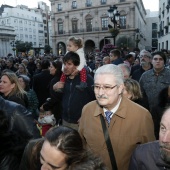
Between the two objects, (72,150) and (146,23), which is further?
(146,23)

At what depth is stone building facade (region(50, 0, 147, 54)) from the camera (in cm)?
3972

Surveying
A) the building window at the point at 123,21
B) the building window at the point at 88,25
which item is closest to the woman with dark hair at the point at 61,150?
the building window at the point at 123,21

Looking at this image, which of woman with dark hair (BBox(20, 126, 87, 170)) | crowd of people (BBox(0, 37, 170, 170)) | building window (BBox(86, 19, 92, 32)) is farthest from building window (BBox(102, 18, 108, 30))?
woman with dark hair (BBox(20, 126, 87, 170))

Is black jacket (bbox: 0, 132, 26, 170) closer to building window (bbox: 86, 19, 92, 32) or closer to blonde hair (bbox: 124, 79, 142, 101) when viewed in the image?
blonde hair (bbox: 124, 79, 142, 101)

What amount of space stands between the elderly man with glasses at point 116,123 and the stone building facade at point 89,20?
38.6 metres

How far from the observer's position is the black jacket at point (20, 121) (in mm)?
2221

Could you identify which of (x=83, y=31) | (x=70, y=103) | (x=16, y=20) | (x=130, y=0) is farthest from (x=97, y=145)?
(x=16, y=20)

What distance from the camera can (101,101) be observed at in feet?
6.79

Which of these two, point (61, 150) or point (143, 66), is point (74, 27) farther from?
point (61, 150)

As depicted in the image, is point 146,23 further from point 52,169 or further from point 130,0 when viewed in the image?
point 52,169

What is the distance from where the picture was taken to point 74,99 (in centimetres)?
322

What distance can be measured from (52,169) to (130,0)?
41.4 meters

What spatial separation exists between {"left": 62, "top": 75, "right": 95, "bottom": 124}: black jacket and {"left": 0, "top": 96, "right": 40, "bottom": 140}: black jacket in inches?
38.1

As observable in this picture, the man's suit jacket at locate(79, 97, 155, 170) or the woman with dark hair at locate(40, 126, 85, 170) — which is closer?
the woman with dark hair at locate(40, 126, 85, 170)
